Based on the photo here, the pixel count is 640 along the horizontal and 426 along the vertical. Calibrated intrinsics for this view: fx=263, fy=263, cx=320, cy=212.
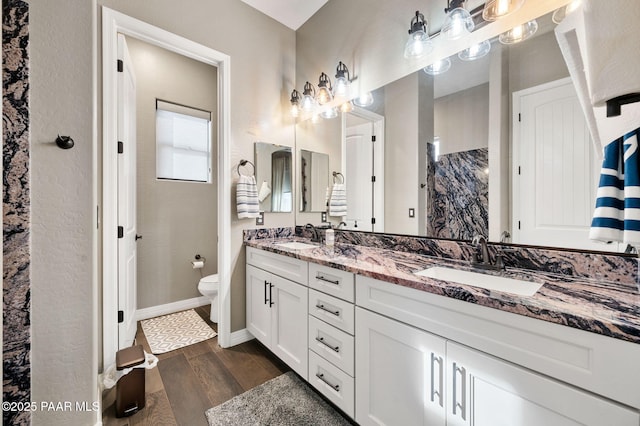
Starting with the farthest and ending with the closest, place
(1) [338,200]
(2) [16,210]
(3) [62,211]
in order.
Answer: (1) [338,200] < (3) [62,211] < (2) [16,210]

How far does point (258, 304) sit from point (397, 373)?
1.27m

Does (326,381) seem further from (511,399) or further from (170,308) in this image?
(170,308)

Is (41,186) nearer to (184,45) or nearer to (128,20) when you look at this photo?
(128,20)

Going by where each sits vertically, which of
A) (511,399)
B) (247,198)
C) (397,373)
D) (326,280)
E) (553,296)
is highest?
(247,198)

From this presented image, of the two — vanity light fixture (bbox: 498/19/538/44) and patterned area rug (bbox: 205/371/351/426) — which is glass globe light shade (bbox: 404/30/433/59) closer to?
vanity light fixture (bbox: 498/19/538/44)

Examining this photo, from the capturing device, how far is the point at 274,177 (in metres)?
2.51

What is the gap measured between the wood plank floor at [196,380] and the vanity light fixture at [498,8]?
2422 millimetres

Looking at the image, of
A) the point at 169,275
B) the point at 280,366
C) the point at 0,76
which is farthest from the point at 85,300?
the point at 169,275

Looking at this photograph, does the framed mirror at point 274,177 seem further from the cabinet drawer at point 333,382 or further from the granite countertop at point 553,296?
the cabinet drawer at point 333,382

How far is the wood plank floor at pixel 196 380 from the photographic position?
146cm

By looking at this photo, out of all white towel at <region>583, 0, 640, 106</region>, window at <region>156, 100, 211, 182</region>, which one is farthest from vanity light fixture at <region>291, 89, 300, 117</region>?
white towel at <region>583, 0, 640, 106</region>

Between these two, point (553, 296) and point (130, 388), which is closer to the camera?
point (553, 296)

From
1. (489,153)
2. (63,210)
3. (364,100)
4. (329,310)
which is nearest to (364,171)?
(364,100)

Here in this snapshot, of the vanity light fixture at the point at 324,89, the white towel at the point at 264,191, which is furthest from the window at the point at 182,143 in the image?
the vanity light fixture at the point at 324,89
